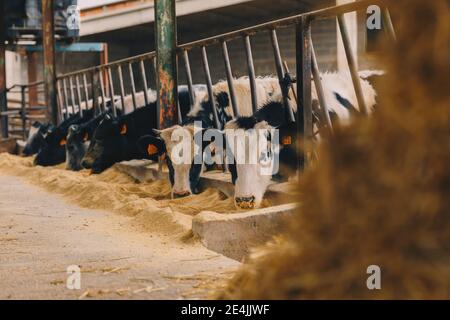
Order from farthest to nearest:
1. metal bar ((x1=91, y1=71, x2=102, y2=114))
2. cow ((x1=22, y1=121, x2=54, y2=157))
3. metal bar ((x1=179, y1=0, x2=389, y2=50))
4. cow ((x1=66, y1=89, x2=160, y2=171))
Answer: cow ((x1=22, y1=121, x2=54, y2=157))
metal bar ((x1=91, y1=71, x2=102, y2=114))
cow ((x1=66, y1=89, x2=160, y2=171))
metal bar ((x1=179, y1=0, x2=389, y2=50))

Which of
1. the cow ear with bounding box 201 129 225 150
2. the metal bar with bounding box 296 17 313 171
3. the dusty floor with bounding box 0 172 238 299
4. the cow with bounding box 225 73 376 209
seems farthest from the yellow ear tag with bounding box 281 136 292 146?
the dusty floor with bounding box 0 172 238 299

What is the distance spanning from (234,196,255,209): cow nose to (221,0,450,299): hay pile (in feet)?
13.2

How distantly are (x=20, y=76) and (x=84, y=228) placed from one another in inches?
719

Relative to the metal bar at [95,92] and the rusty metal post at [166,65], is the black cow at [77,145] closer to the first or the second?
the metal bar at [95,92]

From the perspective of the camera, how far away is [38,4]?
17.7 meters

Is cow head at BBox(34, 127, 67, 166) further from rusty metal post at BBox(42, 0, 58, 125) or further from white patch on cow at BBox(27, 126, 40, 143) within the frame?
rusty metal post at BBox(42, 0, 58, 125)

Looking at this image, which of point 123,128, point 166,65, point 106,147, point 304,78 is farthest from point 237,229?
point 106,147

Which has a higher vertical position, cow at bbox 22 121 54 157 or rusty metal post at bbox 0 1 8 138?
rusty metal post at bbox 0 1 8 138

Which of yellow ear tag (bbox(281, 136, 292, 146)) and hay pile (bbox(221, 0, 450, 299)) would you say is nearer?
hay pile (bbox(221, 0, 450, 299))

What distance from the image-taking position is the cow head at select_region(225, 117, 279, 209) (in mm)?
6355

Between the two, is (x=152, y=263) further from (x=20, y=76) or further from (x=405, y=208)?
(x=20, y=76)

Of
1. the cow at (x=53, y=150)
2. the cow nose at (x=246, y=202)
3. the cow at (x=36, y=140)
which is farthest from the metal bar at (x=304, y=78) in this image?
the cow at (x=36, y=140)
